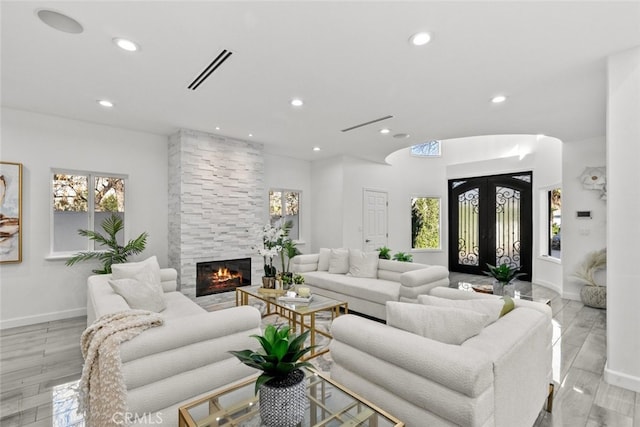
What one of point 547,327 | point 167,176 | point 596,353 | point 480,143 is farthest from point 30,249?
point 480,143

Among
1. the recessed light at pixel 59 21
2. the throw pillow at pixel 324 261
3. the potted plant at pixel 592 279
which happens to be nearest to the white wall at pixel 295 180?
the throw pillow at pixel 324 261

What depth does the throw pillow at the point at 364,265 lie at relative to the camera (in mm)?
4578

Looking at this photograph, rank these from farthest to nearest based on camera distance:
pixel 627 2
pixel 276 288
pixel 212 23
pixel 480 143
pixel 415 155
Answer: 1. pixel 415 155
2. pixel 480 143
3. pixel 276 288
4. pixel 212 23
5. pixel 627 2

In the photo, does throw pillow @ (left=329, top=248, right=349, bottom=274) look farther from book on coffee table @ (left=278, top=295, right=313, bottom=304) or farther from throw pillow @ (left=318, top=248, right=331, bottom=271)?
book on coffee table @ (left=278, top=295, right=313, bottom=304)

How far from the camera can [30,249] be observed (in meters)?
3.87

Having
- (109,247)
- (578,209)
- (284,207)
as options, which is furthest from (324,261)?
(578,209)

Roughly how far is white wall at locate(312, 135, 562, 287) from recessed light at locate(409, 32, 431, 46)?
4.02 m

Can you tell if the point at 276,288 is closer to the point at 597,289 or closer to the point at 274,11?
the point at 274,11

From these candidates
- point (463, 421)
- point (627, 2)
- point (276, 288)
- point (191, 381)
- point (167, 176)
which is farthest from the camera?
point (167, 176)

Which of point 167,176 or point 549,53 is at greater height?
point 549,53

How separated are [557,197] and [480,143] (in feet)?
6.80

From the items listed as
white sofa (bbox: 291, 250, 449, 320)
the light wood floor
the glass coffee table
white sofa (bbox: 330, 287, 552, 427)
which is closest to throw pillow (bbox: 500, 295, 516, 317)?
white sofa (bbox: 330, 287, 552, 427)

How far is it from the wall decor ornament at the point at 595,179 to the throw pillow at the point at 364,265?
12.4ft

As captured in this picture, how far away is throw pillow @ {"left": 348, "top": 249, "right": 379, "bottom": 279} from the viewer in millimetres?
4578
